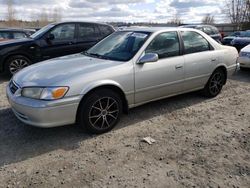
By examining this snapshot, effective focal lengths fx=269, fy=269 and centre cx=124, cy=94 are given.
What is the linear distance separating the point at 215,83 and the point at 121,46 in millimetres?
2376

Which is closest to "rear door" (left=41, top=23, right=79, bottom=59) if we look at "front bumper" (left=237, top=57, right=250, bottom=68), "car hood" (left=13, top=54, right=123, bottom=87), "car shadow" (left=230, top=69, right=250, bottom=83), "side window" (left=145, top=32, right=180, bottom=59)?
"car hood" (left=13, top=54, right=123, bottom=87)

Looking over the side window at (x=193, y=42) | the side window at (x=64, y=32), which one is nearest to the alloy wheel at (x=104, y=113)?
the side window at (x=193, y=42)

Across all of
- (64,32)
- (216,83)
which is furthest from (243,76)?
(64,32)

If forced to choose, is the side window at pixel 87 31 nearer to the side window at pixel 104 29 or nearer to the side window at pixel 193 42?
the side window at pixel 104 29

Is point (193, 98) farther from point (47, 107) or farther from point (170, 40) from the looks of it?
point (47, 107)

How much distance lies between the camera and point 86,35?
8336mm

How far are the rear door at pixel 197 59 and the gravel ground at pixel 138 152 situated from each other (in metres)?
0.64

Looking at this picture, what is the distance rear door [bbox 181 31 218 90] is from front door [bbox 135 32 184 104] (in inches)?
7.5

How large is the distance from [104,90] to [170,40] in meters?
1.72

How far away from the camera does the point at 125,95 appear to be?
14.1 feet

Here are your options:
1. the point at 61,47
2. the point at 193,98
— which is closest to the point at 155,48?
the point at 193,98

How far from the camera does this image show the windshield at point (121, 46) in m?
4.51

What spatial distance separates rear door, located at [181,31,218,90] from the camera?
512 cm

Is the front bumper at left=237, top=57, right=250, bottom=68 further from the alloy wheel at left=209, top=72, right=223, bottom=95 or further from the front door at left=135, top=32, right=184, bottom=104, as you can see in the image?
the front door at left=135, top=32, right=184, bottom=104
